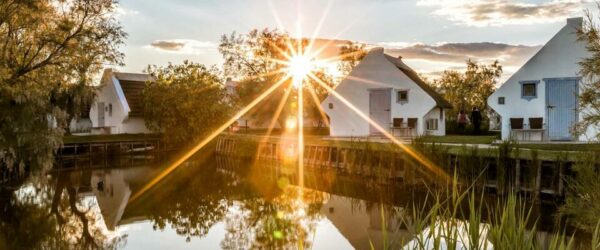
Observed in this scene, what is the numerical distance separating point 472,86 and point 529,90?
31374mm

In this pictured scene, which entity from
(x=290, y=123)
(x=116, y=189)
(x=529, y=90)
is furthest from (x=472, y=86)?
(x=116, y=189)

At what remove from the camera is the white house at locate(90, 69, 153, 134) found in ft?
142

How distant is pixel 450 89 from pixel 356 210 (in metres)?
42.7

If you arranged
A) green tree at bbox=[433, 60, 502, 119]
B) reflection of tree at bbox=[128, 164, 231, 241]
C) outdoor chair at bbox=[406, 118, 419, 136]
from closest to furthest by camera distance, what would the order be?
reflection of tree at bbox=[128, 164, 231, 241] < outdoor chair at bbox=[406, 118, 419, 136] < green tree at bbox=[433, 60, 502, 119]

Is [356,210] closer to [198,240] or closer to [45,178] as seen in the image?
[198,240]

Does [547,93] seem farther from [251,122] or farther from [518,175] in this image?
[251,122]

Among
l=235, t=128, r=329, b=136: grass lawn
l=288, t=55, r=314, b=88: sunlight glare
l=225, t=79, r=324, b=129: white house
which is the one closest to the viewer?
l=235, t=128, r=329, b=136: grass lawn

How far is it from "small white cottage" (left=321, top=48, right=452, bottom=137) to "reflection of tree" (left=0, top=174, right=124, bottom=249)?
17.2 meters

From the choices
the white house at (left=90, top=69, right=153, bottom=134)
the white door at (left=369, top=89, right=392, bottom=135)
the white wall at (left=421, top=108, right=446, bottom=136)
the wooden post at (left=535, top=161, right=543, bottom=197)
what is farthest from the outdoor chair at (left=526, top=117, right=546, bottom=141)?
the white house at (left=90, top=69, right=153, bottom=134)

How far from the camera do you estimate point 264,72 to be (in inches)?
1813

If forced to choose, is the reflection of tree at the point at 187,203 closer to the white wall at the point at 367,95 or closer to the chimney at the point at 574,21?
the white wall at the point at 367,95

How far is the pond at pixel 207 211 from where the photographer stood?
13633mm

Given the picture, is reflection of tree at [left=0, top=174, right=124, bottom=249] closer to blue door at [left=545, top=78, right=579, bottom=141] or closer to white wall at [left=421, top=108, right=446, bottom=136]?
white wall at [left=421, top=108, right=446, bottom=136]

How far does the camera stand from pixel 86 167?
102 feet
